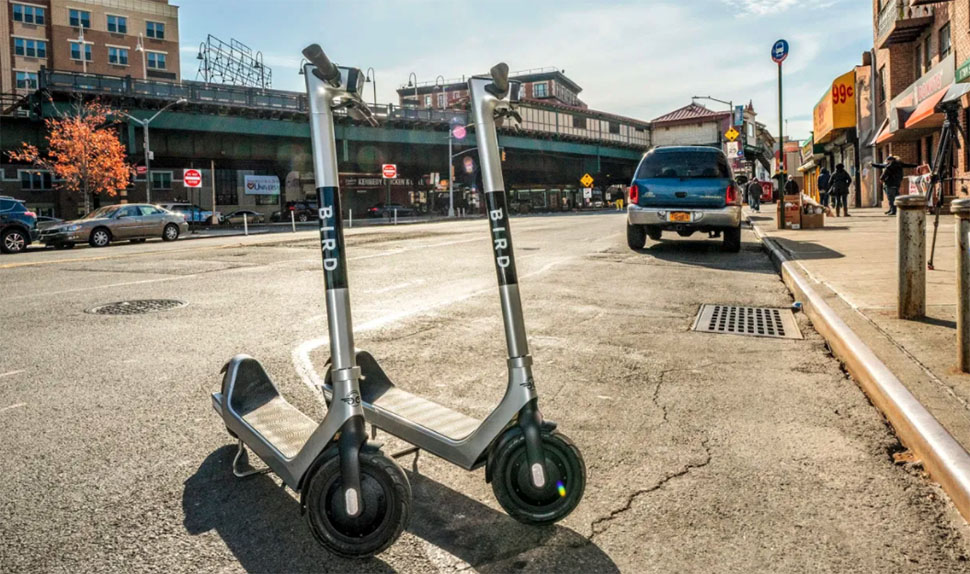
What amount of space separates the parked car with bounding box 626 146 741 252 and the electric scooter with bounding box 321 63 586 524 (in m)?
11.4

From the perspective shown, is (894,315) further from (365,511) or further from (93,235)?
(93,235)

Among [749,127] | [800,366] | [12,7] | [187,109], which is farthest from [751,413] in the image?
[749,127]

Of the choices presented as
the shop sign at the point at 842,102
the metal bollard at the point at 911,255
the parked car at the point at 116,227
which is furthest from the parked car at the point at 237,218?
the metal bollard at the point at 911,255

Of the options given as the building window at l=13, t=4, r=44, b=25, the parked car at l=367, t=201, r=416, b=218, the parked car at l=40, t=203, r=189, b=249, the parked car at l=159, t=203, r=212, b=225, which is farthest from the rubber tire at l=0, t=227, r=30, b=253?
the building window at l=13, t=4, r=44, b=25

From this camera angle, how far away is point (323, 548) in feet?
8.65

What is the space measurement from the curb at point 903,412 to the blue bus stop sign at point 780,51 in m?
14.8

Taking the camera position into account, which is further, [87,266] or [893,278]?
[87,266]

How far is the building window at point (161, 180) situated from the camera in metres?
61.1

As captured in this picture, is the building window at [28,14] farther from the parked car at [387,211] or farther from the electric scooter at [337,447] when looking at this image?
the electric scooter at [337,447]

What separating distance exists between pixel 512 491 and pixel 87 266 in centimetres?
1292

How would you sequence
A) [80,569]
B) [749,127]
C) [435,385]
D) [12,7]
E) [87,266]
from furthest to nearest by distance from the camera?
[749,127], [12,7], [87,266], [435,385], [80,569]

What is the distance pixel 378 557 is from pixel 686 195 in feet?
40.0

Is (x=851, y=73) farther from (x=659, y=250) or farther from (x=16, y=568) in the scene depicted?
(x=16, y=568)

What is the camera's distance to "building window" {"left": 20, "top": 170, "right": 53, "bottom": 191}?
5562 cm
